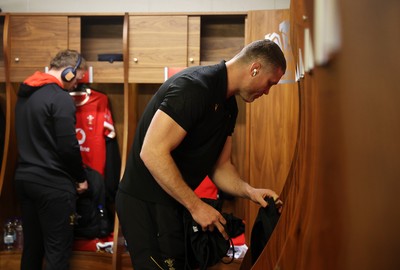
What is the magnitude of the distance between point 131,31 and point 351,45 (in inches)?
112

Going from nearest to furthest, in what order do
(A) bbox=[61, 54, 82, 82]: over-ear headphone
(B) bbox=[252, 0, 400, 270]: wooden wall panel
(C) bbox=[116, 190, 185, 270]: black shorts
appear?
1. (B) bbox=[252, 0, 400, 270]: wooden wall panel
2. (C) bbox=[116, 190, 185, 270]: black shorts
3. (A) bbox=[61, 54, 82, 82]: over-ear headphone

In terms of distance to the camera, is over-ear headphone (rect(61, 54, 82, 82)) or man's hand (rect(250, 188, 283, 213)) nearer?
man's hand (rect(250, 188, 283, 213))

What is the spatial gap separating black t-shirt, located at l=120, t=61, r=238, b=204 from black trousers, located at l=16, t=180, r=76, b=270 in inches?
49.2

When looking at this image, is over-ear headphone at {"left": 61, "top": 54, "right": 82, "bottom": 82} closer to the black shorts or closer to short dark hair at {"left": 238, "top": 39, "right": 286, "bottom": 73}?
the black shorts

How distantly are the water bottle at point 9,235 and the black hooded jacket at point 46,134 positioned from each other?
62 centimetres

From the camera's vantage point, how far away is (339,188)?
49 centimetres

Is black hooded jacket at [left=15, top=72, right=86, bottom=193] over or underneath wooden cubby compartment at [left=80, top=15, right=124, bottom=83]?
underneath

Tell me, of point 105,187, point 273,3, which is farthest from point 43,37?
point 273,3

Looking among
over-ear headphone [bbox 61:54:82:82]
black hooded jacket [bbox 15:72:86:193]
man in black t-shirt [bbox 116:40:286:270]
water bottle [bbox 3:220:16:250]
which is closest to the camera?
man in black t-shirt [bbox 116:40:286:270]

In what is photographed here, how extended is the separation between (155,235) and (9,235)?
2015 mm

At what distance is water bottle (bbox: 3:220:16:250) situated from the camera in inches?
126

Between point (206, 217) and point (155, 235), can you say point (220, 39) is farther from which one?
point (206, 217)

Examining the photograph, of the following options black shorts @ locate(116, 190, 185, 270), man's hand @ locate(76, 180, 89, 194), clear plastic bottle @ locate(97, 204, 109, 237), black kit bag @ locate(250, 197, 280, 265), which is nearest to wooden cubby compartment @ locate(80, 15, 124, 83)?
man's hand @ locate(76, 180, 89, 194)

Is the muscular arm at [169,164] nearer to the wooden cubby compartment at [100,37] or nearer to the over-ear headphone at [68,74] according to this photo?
the over-ear headphone at [68,74]
